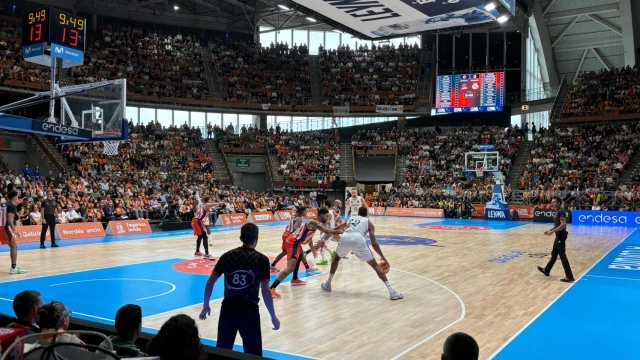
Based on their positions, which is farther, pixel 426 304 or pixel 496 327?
pixel 426 304

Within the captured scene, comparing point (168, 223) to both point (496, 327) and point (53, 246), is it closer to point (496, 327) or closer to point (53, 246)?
point (53, 246)

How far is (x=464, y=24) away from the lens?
33.8 m

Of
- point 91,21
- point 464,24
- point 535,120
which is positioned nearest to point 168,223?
point 464,24

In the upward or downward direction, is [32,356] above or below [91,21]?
below

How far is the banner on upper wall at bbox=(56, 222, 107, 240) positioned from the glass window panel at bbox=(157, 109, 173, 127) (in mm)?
22469

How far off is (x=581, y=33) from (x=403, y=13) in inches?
789

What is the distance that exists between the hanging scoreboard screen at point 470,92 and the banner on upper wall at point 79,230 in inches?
1130

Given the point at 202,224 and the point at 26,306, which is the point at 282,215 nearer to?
the point at 202,224

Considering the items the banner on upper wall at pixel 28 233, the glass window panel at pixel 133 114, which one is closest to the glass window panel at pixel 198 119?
the glass window panel at pixel 133 114

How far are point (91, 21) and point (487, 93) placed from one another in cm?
3112

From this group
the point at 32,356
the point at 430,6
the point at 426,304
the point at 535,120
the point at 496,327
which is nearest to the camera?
the point at 32,356

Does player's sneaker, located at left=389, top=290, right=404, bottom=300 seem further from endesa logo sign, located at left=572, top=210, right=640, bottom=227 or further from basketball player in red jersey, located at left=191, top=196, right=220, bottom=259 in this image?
endesa logo sign, located at left=572, top=210, right=640, bottom=227

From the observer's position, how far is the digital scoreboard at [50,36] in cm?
1170

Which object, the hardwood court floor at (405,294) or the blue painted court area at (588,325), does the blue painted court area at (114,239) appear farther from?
the blue painted court area at (588,325)
